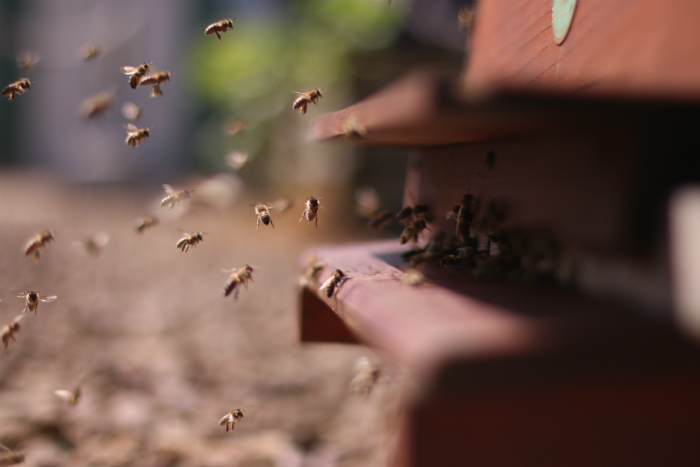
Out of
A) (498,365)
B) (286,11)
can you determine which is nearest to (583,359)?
(498,365)

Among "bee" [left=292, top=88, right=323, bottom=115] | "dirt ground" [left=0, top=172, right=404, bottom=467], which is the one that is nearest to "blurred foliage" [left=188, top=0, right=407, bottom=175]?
"dirt ground" [left=0, top=172, right=404, bottom=467]

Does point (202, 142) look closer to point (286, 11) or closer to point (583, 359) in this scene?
point (286, 11)

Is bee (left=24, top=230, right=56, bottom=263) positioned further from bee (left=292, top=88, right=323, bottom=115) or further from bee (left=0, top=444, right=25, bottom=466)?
bee (left=292, top=88, right=323, bottom=115)

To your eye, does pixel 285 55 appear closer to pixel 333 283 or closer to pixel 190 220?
pixel 190 220

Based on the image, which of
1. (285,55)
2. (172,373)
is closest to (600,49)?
(172,373)

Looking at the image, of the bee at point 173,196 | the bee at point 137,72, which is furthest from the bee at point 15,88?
the bee at point 173,196
